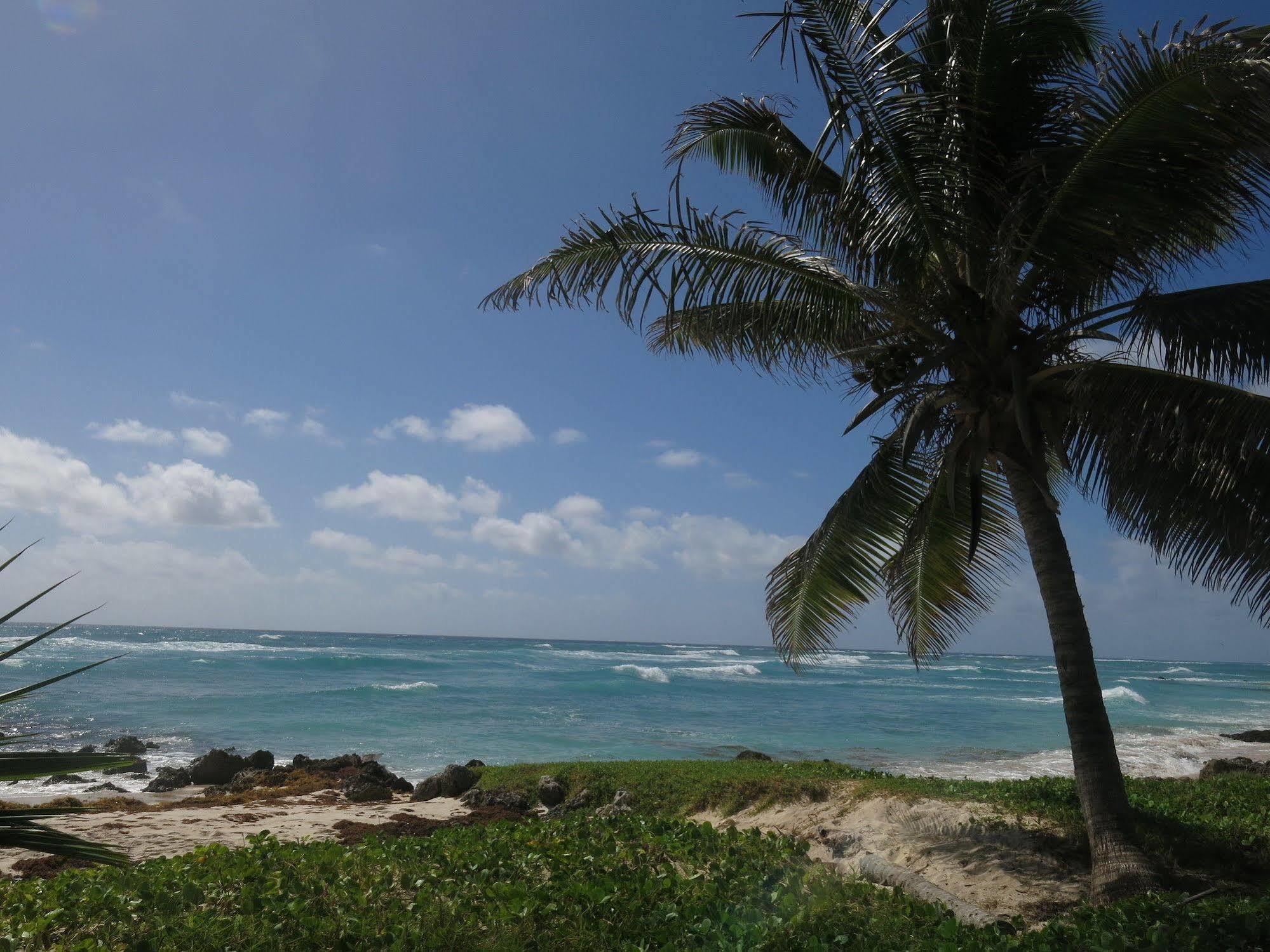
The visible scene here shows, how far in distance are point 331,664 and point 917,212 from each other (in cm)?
4783

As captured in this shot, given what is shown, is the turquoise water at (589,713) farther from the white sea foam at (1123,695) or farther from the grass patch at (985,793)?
the grass patch at (985,793)

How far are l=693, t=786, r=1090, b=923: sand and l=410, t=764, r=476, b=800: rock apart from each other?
19.0ft

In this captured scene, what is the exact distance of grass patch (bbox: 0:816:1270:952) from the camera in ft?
13.3

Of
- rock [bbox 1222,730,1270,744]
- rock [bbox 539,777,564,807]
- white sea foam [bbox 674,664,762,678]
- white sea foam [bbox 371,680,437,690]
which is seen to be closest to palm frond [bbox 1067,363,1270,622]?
rock [bbox 539,777,564,807]

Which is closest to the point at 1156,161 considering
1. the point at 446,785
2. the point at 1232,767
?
the point at 446,785

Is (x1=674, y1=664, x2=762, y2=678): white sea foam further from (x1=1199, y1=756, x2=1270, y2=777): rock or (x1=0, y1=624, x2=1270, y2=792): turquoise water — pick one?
(x1=1199, y1=756, x2=1270, y2=777): rock

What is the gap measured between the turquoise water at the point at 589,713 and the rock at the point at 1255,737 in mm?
1108

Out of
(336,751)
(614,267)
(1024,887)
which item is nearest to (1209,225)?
(614,267)

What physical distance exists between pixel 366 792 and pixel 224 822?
239 centimetres

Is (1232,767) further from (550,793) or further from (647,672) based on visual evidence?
(647,672)

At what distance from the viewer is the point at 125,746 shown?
61.9ft

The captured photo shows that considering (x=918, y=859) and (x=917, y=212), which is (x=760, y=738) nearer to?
(x=918, y=859)

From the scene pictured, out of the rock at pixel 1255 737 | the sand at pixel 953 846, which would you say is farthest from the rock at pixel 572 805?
the rock at pixel 1255 737

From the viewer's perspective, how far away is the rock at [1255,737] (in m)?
24.0
